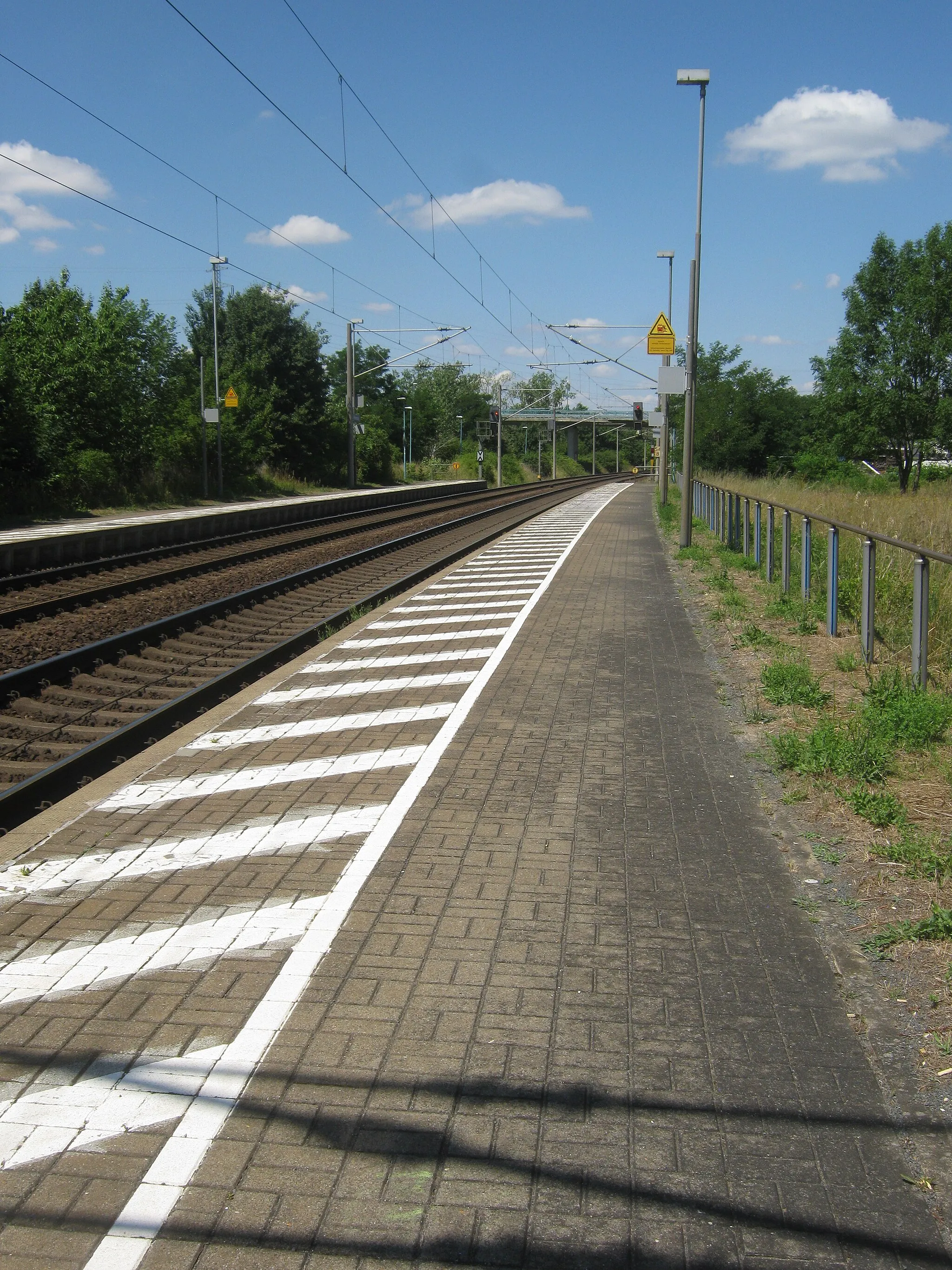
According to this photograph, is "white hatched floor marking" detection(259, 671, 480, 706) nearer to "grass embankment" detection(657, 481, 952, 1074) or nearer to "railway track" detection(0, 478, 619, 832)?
"railway track" detection(0, 478, 619, 832)

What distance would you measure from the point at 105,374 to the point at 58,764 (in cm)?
3077

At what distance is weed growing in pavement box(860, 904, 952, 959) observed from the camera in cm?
471

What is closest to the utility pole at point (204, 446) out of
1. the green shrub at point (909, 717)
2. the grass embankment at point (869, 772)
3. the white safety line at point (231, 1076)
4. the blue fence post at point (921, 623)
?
the grass embankment at point (869, 772)

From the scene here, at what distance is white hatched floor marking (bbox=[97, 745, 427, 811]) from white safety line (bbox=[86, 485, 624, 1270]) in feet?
2.01

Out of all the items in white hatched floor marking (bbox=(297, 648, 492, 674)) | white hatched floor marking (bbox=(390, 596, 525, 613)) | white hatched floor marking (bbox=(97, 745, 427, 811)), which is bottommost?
white hatched floor marking (bbox=(97, 745, 427, 811))

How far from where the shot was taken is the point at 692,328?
22.5 meters

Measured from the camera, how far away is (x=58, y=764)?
683cm

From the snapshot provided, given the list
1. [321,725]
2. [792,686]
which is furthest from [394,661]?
[792,686]

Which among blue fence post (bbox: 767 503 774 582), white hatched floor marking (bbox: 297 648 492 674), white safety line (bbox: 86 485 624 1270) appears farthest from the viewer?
blue fence post (bbox: 767 503 774 582)

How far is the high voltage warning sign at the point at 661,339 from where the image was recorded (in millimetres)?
23484

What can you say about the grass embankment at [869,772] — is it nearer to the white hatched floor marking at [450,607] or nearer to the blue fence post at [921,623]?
the blue fence post at [921,623]

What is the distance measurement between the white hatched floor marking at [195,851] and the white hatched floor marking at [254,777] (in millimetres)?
619

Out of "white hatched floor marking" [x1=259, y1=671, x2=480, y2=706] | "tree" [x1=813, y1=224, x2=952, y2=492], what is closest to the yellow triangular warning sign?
"white hatched floor marking" [x1=259, y1=671, x2=480, y2=706]

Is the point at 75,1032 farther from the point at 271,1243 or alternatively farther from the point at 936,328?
the point at 936,328
